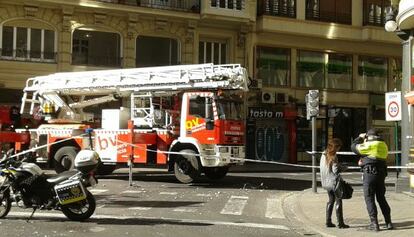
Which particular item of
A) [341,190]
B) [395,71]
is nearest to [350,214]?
[341,190]

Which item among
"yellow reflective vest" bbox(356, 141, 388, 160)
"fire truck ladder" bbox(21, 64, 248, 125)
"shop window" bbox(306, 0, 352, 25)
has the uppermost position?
"shop window" bbox(306, 0, 352, 25)

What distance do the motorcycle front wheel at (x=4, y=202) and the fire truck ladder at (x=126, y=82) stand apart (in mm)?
8323

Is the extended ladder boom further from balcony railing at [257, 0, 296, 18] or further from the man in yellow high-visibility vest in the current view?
balcony railing at [257, 0, 296, 18]

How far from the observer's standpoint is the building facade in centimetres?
2667

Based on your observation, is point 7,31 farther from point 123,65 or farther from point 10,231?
point 10,231

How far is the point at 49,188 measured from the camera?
398 inches

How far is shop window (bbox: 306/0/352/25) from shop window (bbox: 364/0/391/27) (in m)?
1.00

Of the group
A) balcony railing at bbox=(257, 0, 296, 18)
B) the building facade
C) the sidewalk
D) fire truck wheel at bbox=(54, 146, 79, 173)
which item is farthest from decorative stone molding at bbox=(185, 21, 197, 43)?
the sidewalk

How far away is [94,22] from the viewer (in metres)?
27.7

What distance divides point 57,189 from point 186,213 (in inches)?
115

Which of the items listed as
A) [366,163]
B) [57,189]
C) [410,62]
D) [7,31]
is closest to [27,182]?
[57,189]

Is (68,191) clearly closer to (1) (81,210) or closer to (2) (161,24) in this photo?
(1) (81,210)

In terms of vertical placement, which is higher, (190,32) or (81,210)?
(190,32)

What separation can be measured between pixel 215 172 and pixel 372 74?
18789mm
